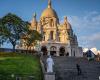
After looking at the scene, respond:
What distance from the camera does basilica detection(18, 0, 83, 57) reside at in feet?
330

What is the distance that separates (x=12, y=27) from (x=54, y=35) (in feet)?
141

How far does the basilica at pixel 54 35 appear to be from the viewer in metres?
100

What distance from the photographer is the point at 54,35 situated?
110875 millimetres

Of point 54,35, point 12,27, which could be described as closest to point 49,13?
point 54,35

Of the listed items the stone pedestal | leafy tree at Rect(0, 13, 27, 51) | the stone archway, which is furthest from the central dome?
the stone pedestal

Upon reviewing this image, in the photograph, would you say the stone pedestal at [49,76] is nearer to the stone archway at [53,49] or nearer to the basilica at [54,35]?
the basilica at [54,35]

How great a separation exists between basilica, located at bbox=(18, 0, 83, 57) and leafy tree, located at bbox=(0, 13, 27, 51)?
2907cm

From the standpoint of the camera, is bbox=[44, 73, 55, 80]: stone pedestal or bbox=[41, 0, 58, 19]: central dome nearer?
bbox=[44, 73, 55, 80]: stone pedestal

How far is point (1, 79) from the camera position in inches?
1206

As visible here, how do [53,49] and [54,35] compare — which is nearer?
[53,49]

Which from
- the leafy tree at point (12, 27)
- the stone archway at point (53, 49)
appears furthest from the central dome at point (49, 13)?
the leafy tree at point (12, 27)

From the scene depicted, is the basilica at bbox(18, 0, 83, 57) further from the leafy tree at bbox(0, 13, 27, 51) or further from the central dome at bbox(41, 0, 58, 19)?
the leafy tree at bbox(0, 13, 27, 51)

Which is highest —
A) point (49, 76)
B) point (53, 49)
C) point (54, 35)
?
point (54, 35)

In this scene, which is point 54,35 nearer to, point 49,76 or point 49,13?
point 49,13
